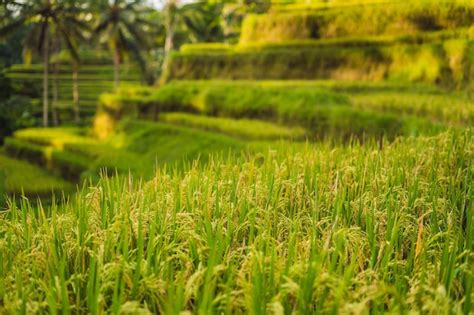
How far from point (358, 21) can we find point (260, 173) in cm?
1177

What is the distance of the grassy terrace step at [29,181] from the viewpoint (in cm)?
1302

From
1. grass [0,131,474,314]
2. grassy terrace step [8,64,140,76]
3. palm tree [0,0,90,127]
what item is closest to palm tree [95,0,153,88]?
palm tree [0,0,90,127]

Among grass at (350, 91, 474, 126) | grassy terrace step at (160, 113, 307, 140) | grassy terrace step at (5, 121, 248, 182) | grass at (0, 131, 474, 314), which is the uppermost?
grass at (350, 91, 474, 126)

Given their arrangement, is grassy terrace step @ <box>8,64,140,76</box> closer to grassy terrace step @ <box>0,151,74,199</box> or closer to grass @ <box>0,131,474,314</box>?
grassy terrace step @ <box>0,151,74,199</box>

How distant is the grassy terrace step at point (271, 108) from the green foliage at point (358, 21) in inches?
113

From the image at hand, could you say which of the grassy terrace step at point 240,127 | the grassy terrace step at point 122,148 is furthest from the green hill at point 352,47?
the grassy terrace step at point 122,148

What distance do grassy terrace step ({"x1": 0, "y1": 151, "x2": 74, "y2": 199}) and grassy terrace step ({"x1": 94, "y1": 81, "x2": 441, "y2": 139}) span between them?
3260mm

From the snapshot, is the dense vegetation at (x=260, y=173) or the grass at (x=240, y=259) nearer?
the grass at (x=240, y=259)

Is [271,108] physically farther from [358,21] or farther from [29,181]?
[29,181]

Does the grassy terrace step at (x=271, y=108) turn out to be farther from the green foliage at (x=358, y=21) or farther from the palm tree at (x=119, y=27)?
the palm tree at (x=119, y=27)

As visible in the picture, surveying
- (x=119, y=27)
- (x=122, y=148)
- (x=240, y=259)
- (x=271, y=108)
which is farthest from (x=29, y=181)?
(x=119, y=27)

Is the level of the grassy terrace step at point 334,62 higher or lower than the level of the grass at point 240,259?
higher

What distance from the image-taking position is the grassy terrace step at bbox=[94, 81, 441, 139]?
10141mm

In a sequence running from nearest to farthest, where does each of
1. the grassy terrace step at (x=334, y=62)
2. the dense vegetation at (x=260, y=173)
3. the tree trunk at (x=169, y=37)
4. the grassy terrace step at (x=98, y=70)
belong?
the dense vegetation at (x=260, y=173)
the grassy terrace step at (x=334, y=62)
the tree trunk at (x=169, y=37)
the grassy terrace step at (x=98, y=70)
